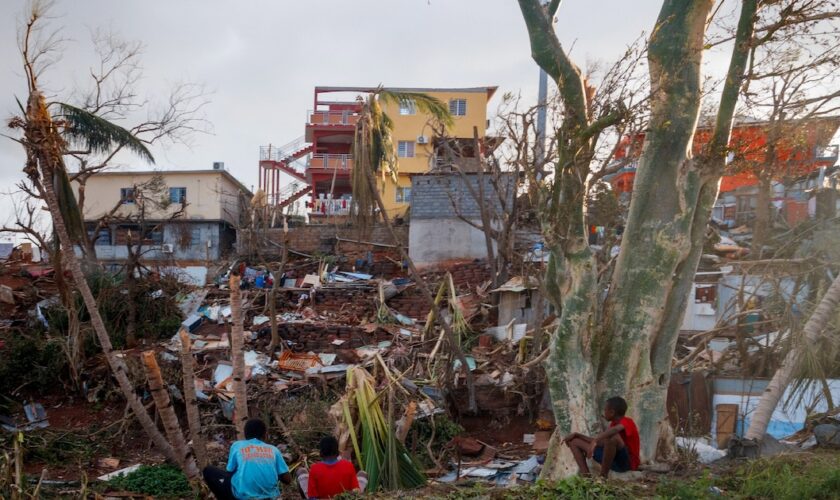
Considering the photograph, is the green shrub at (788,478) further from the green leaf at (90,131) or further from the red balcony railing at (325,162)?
the red balcony railing at (325,162)

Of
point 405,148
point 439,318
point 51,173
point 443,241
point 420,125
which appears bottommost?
point 439,318

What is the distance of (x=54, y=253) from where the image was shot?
1714 centimetres

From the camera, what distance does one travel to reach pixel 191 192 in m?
35.1

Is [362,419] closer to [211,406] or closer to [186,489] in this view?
[186,489]

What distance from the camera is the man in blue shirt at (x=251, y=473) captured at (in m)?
6.20

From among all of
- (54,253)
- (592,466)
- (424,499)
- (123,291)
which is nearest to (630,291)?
(592,466)

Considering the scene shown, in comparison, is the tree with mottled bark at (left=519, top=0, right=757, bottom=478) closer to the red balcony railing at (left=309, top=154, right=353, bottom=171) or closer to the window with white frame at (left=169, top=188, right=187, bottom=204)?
the window with white frame at (left=169, top=188, right=187, bottom=204)

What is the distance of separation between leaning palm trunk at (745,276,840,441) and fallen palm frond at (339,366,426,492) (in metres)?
4.36

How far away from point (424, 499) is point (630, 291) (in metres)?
4.01

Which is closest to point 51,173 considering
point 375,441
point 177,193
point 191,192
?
point 375,441

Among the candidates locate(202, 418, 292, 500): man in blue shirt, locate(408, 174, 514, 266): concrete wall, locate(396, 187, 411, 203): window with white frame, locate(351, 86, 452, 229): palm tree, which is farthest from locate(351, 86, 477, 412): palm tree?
locate(396, 187, 411, 203): window with white frame

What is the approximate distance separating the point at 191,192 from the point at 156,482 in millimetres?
25635

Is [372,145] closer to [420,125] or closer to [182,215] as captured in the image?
[182,215]

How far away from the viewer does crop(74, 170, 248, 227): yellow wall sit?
1361 inches
